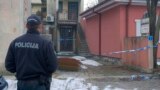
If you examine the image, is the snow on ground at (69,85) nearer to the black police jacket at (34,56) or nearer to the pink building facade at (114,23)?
the black police jacket at (34,56)

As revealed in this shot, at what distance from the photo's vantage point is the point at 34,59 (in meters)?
5.48

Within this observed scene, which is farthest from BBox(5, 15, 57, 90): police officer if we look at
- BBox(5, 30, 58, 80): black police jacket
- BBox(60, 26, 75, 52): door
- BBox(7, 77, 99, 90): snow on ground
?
BBox(60, 26, 75, 52): door

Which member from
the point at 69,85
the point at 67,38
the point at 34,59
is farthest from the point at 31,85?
the point at 67,38

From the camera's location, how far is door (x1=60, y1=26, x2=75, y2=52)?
36.8 metres

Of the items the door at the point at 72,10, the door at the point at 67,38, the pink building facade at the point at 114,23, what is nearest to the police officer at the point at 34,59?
the pink building facade at the point at 114,23

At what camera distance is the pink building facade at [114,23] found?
2227 centimetres

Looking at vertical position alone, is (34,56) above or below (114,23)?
below

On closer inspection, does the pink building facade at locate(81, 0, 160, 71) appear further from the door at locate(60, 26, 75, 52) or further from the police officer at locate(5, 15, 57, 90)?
the police officer at locate(5, 15, 57, 90)

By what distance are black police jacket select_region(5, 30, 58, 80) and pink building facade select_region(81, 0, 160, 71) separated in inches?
643

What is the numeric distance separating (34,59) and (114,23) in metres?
18.3

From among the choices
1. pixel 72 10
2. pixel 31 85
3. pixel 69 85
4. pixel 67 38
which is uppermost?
pixel 72 10

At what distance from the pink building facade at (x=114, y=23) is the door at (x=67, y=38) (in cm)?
840

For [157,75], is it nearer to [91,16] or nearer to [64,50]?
[91,16]

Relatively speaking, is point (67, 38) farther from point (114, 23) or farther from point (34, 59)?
point (34, 59)
